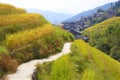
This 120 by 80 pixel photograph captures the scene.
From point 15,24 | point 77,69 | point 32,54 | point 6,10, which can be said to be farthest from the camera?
point 6,10

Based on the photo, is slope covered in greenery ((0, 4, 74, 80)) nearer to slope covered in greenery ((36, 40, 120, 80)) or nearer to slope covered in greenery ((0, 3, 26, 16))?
slope covered in greenery ((0, 3, 26, 16))

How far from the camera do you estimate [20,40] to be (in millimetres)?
26938

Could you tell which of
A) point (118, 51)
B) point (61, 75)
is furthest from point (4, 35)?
point (118, 51)

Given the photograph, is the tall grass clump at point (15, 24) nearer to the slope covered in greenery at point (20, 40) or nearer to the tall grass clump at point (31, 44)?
the slope covered in greenery at point (20, 40)

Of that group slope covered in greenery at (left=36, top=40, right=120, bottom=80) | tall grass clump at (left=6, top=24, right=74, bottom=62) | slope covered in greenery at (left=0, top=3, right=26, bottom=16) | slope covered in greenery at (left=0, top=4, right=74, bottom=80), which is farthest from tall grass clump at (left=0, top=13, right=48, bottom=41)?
slope covered in greenery at (left=36, top=40, right=120, bottom=80)

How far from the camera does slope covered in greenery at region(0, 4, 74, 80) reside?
23.4 metres

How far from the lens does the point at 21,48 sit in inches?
1027

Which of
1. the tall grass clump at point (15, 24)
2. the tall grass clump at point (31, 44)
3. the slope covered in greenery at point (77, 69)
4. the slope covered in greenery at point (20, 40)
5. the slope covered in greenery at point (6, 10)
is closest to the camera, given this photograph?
the slope covered in greenery at point (77, 69)

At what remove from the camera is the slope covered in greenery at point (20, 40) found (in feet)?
76.9

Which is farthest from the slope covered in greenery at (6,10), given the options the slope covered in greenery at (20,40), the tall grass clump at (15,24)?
the tall grass clump at (15,24)

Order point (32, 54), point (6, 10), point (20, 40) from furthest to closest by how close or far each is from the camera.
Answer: point (6, 10) → point (32, 54) → point (20, 40)

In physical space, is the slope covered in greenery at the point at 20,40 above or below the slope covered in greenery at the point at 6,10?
below

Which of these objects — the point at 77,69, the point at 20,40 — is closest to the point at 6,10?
the point at 20,40

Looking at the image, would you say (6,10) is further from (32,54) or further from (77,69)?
(77,69)
